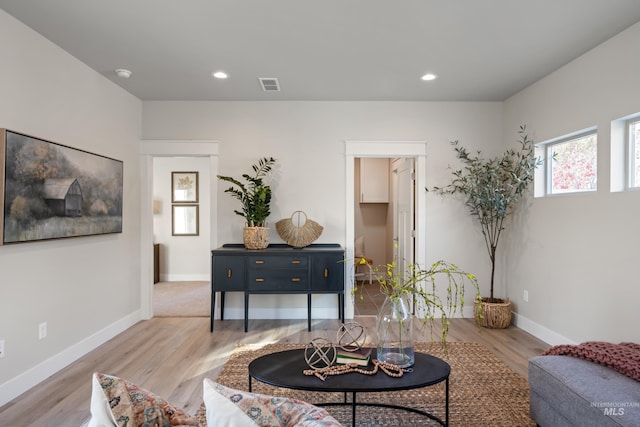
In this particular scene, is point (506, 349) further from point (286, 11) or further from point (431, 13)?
point (286, 11)

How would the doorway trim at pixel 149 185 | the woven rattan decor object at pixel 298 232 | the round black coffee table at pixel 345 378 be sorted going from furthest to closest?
the doorway trim at pixel 149 185 → the woven rattan decor object at pixel 298 232 → the round black coffee table at pixel 345 378

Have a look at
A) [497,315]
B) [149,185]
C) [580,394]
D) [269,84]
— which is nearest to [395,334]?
[580,394]

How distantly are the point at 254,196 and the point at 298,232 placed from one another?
2.02 feet

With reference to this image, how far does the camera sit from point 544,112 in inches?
149

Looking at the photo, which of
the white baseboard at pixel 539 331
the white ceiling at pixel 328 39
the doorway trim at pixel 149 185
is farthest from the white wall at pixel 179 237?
the white baseboard at pixel 539 331

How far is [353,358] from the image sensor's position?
208 centimetres

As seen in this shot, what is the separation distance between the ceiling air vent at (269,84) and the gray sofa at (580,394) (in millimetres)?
3166

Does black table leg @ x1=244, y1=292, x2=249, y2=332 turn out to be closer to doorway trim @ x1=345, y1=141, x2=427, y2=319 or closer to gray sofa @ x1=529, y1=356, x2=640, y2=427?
doorway trim @ x1=345, y1=141, x2=427, y2=319

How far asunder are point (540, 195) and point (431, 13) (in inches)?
91.2

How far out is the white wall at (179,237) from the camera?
7133 millimetres

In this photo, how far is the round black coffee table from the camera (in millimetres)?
1819

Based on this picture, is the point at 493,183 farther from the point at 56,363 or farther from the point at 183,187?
the point at 183,187

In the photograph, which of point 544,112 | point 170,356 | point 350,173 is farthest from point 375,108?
point 170,356

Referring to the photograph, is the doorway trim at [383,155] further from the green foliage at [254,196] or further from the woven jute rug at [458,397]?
the woven jute rug at [458,397]
